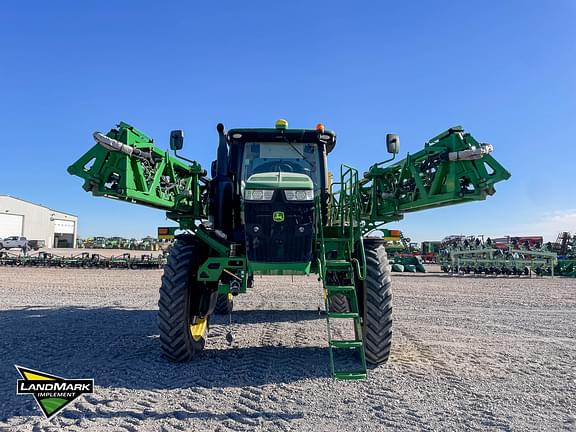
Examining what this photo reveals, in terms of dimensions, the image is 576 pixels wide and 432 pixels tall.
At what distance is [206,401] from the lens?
371 centimetres

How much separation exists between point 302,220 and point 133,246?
52.6m

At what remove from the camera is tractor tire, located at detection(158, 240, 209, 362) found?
482 centimetres

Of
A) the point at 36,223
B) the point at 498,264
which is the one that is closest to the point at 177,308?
the point at 498,264

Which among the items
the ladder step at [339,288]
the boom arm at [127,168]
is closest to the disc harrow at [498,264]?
the ladder step at [339,288]

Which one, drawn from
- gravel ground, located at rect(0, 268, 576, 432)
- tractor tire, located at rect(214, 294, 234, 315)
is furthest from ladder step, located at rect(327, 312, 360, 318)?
tractor tire, located at rect(214, 294, 234, 315)

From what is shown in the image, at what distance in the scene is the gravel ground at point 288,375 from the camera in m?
3.36

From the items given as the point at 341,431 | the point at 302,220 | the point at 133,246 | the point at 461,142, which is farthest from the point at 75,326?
the point at 133,246

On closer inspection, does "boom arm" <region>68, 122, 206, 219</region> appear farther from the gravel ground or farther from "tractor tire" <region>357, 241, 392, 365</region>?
"tractor tire" <region>357, 241, 392, 365</region>

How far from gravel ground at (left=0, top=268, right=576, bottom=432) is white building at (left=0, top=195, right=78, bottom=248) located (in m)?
60.1

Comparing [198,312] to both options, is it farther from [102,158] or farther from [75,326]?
[75,326]

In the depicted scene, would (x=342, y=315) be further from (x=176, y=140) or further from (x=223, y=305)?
(x=223, y=305)

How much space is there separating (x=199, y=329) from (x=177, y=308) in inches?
31.8

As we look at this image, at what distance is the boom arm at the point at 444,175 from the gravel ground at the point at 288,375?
2102mm

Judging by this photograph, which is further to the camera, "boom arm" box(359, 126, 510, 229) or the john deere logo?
"boom arm" box(359, 126, 510, 229)
